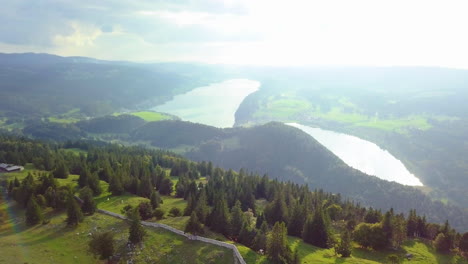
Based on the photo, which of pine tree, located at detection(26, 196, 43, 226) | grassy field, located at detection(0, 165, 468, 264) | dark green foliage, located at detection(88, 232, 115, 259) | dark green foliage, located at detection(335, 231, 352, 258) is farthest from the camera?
pine tree, located at detection(26, 196, 43, 226)

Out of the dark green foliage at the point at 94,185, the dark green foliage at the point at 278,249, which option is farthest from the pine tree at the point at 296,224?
the dark green foliage at the point at 94,185

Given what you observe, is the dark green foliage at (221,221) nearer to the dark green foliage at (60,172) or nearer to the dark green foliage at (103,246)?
the dark green foliage at (103,246)

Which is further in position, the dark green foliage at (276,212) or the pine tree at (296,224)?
the dark green foliage at (276,212)

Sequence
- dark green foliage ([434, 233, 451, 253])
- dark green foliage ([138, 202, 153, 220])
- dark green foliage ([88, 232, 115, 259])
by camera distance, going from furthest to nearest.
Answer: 1. dark green foliage ([138, 202, 153, 220])
2. dark green foliage ([434, 233, 451, 253])
3. dark green foliage ([88, 232, 115, 259])

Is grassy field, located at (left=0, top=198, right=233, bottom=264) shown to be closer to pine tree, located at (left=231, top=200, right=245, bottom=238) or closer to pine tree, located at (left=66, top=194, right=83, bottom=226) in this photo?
pine tree, located at (left=66, top=194, right=83, bottom=226)

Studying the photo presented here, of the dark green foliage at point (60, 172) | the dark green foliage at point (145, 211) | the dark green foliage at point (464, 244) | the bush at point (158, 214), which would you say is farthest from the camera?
the dark green foliage at point (60, 172)

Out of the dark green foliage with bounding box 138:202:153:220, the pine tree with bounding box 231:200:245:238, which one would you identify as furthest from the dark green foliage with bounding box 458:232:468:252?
the dark green foliage with bounding box 138:202:153:220

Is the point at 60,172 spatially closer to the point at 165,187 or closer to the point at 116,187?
the point at 116,187

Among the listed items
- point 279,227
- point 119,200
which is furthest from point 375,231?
point 119,200
